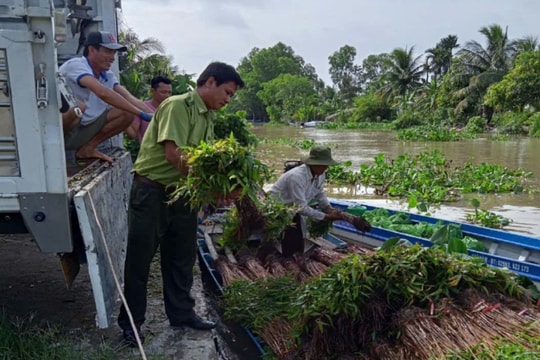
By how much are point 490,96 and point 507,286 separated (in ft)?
101

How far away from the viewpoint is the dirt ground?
3516mm

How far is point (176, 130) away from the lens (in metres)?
3.23

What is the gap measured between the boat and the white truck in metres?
2.09

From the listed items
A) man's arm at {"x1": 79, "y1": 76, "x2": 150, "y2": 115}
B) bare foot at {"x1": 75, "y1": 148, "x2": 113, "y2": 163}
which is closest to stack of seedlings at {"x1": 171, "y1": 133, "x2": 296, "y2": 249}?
man's arm at {"x1": 79, "y1": 76, "x2": 150, "y2": 115}

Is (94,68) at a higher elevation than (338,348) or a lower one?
higher

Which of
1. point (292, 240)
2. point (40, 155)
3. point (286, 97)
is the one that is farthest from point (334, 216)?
point (286, 97)

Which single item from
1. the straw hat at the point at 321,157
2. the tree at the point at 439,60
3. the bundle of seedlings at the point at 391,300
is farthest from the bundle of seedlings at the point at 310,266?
the tree at the point at 439,60

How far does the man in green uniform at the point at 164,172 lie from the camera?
3268 mm

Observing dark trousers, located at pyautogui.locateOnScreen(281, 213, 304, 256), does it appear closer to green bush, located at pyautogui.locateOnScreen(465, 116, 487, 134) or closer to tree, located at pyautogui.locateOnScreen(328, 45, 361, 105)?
green bush, located at pyautogui.locateOnScreen(465, 116, 487, 134)

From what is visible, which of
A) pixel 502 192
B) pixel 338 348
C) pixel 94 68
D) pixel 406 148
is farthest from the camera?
pixel 406 148

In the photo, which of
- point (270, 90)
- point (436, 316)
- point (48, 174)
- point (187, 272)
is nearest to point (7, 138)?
point (48, 174)

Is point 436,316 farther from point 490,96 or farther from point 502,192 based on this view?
point 490,96

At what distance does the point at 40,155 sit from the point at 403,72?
4878 centimetres

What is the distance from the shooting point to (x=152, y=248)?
3.45 m
